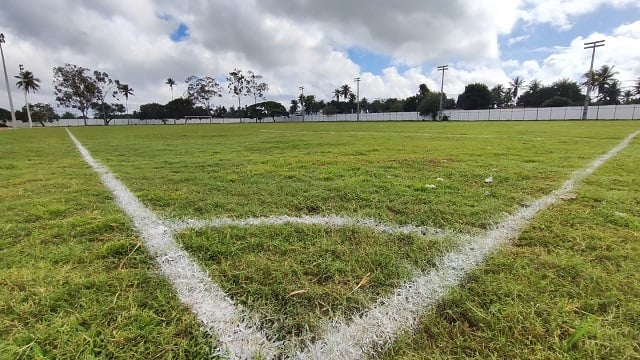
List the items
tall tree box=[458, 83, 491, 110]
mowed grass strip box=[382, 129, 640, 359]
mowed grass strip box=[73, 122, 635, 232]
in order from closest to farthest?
mowed grass strip box=[382, 129, 640, 359], mowed grass strip box=[73, 122, 635, 232], tall tree box=[458, 83, 491, 110]

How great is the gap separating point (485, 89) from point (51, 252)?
231 feet

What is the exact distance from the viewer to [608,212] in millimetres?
2436

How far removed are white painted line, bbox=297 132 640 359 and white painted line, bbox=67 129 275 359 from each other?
21cm

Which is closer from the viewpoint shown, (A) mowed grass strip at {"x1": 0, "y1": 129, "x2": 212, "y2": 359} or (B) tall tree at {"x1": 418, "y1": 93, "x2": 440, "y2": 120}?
(A) mowed grass strip at {"x1": 0, "y1": 129, "x2": 212, "y2": 359}

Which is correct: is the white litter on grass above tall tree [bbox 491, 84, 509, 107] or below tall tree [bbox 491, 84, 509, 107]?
below

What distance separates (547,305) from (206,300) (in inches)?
58.2

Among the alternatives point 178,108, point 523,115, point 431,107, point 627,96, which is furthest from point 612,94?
point 178,108

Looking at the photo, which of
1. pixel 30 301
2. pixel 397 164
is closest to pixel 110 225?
pixel 30 301

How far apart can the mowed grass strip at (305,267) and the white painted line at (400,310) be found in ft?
0.18

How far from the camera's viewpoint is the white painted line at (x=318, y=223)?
2127 mm

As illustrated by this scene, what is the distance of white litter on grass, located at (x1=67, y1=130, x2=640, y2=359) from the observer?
1150 millimetres

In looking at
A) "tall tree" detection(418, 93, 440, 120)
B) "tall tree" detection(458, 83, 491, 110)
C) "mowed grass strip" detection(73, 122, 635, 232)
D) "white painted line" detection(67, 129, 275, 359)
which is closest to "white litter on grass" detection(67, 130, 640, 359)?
"white painted line" detection(67, 129, 275, 359)

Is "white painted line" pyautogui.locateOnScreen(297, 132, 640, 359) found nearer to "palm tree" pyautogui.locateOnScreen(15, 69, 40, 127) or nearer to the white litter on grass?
the white litter on grass

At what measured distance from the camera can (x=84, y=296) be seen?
1383mm
